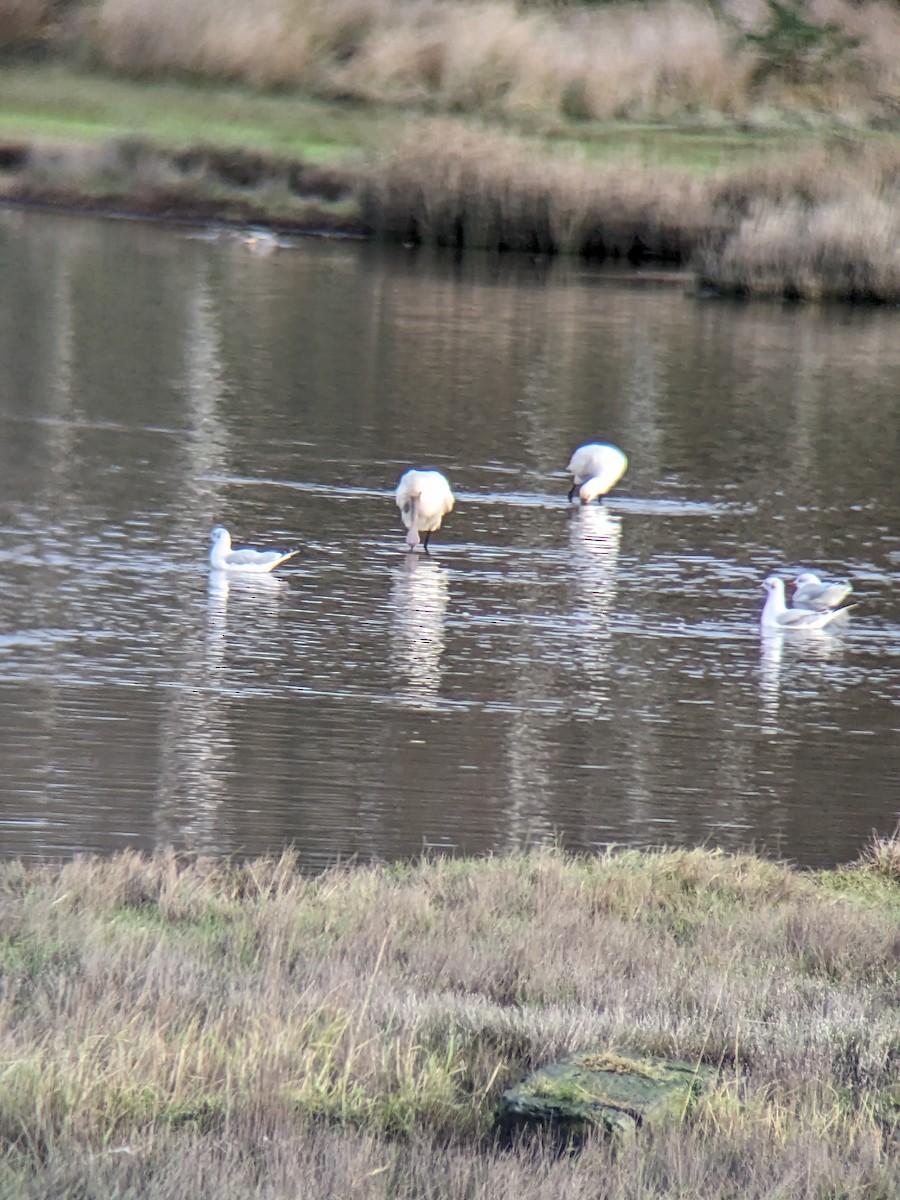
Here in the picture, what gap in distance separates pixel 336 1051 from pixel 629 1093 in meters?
0.66

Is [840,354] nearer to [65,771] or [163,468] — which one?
[163,468]

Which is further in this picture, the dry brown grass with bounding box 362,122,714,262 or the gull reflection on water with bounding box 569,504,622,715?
the dry brown grass with bounding box 362,122,714,262

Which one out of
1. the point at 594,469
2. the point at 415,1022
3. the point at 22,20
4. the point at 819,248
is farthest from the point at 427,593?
the point at 22,20

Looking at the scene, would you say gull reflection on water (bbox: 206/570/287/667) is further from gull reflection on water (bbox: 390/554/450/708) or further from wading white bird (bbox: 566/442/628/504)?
wading white bird (bbox: 566/442/628/504)

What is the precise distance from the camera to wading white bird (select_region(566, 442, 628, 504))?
1658 centimetres

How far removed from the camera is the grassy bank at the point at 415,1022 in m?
4.38

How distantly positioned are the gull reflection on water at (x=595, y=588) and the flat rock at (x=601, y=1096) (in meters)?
5.63

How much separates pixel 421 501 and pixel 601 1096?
377 inches

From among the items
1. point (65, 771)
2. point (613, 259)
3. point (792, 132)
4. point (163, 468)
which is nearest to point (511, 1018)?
point (65, 771)

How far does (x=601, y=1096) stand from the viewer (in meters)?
4.74

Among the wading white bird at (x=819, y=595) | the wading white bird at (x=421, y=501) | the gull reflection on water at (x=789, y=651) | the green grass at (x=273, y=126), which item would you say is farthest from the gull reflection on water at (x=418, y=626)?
the green grass at (x=273, y=126)

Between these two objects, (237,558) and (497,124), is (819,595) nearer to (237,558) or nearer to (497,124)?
(237,558)

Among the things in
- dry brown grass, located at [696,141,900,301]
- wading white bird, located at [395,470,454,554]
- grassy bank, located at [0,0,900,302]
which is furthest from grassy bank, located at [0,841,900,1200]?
grassy bank, located at [0,0,900,302]

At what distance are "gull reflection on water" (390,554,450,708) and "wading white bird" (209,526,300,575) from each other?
2.47 feet
